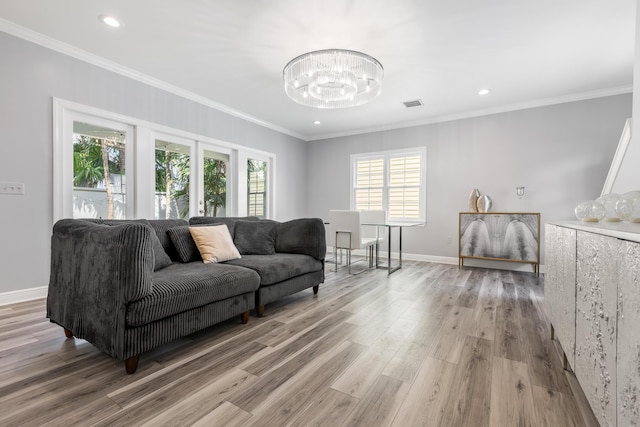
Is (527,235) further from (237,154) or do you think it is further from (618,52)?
(237,154)

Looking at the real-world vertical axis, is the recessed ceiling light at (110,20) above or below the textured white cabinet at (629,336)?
above

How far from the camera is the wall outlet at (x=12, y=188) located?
2637mm

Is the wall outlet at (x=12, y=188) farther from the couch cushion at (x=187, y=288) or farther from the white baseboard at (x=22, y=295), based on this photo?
the couch cushion at (x=187, y=288)

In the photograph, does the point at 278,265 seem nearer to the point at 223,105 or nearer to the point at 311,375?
the point at 311,375

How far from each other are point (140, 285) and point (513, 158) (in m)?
5.16

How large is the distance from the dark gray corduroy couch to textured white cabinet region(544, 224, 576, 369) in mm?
2004

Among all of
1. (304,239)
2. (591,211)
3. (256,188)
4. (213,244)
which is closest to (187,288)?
(213,244)

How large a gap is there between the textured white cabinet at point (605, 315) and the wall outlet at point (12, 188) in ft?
13.9

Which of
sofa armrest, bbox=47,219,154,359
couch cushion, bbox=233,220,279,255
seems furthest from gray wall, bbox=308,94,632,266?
sofa armrest, bbox=47,219,154,359

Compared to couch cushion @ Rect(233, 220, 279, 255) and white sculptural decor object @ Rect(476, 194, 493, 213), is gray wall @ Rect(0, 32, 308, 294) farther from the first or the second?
white sculptural decor object @ Rect(476, 194, 493, 213)

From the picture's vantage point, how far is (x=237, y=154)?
497cm

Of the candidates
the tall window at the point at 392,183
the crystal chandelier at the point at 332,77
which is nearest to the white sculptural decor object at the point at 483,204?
the tall window at the point at 392,183

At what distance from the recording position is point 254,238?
10.2ft

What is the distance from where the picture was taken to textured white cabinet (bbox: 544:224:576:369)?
1.48m
